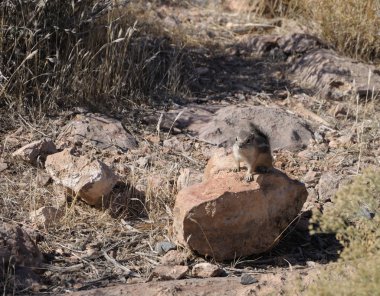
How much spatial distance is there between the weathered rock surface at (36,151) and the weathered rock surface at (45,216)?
79 cm

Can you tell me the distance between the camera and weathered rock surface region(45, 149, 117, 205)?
5750 mm

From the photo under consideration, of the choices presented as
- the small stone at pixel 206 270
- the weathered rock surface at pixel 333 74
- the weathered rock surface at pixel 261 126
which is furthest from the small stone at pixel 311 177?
the weathered rock surface at pixel 333 74

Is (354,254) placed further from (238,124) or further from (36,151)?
(238,124)

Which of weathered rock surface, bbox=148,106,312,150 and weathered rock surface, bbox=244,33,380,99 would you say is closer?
weathered rock surface, bbox=148,106,312,150

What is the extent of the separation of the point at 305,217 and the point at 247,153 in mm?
867

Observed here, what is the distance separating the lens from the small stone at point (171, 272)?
16.7 feet

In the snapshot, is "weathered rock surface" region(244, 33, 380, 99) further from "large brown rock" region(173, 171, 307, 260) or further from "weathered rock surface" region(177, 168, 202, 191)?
"large brown rock" region(173, 171, 307, 260)

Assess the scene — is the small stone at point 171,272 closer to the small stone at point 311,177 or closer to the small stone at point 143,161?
the small stone at point 143,161

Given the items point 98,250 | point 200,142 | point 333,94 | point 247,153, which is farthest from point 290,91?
point 98,250

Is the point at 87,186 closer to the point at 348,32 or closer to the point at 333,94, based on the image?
the point at 333,94

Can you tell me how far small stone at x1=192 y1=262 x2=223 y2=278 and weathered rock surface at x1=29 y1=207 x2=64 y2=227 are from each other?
1.17 metres

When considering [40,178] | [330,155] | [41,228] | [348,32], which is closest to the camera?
[41,228]

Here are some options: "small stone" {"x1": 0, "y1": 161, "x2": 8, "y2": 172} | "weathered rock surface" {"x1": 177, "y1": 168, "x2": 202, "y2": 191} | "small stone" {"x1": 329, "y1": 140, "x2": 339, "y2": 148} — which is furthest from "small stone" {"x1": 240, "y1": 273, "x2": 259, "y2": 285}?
"small stone" {"x1": 329, "y1": 140, "x2": 339, "y2": 148}

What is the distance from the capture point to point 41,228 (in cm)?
559
